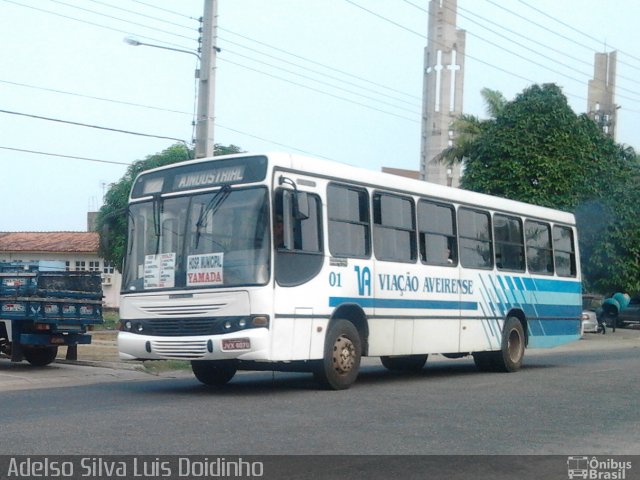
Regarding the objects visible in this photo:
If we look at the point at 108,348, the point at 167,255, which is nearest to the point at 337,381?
the point at 167,255

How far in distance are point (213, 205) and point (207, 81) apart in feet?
30.4

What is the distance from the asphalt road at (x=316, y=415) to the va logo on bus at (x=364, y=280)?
4.40 feet

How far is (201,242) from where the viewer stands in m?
13.0

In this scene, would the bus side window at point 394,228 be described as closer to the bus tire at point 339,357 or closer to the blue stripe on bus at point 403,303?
the blue stripe on bus at point 403,303

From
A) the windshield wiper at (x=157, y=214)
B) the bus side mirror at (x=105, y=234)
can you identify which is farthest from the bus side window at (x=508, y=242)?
the bus side mirror at (x=105, y=234)

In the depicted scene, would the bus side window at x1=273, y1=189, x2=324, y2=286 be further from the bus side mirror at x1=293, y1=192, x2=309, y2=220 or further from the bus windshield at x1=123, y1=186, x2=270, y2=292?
the bus windshield at x1=123, y1=186, x2=270, y2=292

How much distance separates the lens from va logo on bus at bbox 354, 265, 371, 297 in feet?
46.2

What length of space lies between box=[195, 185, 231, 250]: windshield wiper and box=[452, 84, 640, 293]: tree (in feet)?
73.3

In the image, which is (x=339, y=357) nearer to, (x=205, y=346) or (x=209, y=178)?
(x=205, y=346)

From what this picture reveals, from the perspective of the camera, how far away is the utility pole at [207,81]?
2150 centimetres

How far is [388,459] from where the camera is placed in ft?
27.1

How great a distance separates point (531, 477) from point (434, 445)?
145 cm

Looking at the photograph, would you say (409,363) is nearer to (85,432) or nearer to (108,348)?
(108,348)

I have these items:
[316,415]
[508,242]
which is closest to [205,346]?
[316,415]
